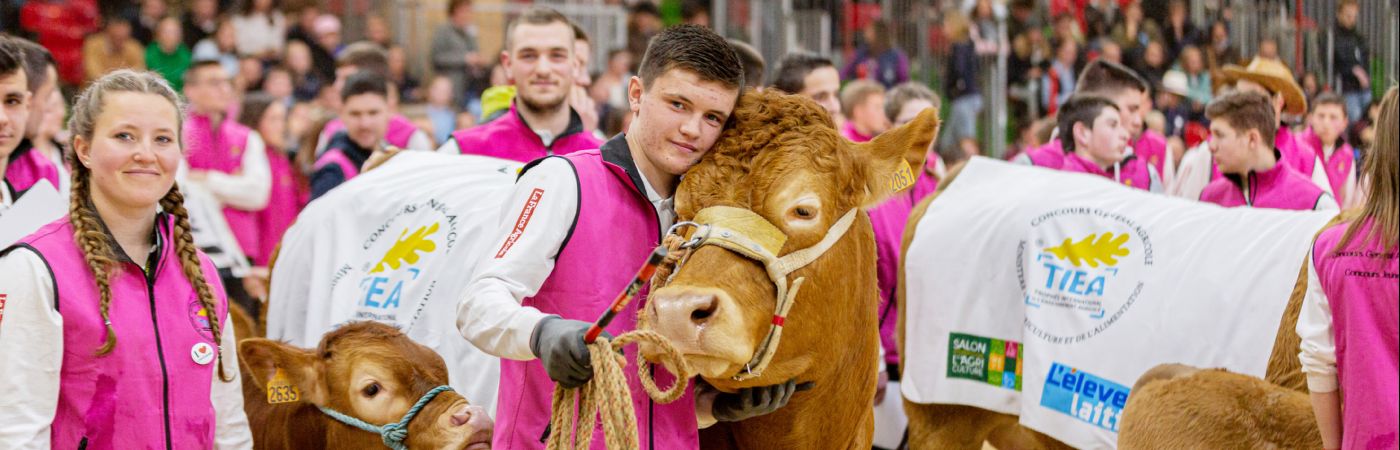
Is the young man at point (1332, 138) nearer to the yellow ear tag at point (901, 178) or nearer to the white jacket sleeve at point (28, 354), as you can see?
the yellow ear tag at point (901, 178)

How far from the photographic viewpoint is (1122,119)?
704 centimetres

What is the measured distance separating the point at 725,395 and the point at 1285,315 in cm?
185

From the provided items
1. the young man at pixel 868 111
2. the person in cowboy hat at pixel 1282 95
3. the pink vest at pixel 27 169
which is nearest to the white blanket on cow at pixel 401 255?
the pink vest at pixel 27 169

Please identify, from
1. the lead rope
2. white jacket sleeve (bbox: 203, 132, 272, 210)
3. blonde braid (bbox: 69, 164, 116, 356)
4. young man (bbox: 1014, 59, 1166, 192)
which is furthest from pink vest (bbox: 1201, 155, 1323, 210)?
white jacket sleeve (bbox: 203, 132, 272, 210)

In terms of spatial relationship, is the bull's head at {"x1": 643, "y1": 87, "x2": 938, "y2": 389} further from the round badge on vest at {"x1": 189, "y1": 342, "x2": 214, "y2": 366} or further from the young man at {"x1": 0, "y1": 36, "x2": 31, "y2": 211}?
the young man at {"x1": 0, "y1": 36, "x2": 31, "y2": 211}

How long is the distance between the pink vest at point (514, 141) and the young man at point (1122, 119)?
91.9 inches

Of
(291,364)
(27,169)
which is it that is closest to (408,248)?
(291,364)

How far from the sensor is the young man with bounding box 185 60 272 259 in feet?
29.3

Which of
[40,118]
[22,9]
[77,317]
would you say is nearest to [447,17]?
[22,9]

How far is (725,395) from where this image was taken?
313cm

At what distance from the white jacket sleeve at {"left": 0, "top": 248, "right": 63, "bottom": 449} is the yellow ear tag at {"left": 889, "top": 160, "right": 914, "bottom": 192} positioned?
1859 millimetres

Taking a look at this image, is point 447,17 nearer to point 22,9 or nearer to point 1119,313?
point 22,9

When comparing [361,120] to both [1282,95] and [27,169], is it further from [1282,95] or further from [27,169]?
[1282,95]

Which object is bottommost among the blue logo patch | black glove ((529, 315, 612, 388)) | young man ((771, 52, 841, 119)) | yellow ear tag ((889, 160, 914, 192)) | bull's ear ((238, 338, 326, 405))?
the blue logo patch
